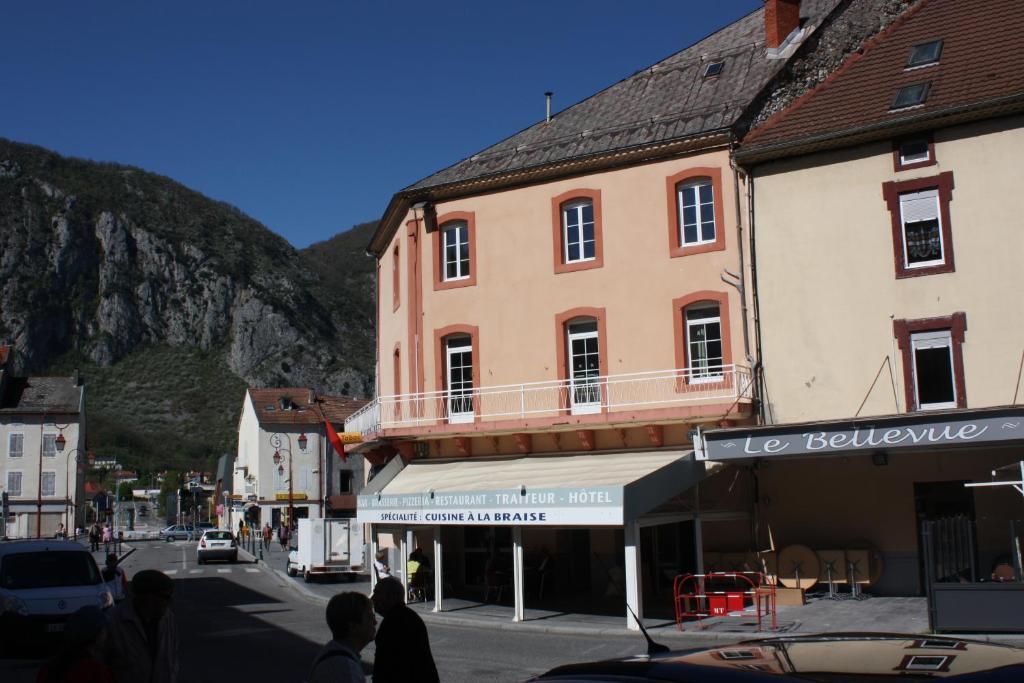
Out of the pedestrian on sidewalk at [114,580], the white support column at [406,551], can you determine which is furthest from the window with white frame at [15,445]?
the pedestrian on sidewalk at [114,580]

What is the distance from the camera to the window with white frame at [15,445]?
76875mm

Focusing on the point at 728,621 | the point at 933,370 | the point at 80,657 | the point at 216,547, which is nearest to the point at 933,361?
the point at 933,370

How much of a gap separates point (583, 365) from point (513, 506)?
509 cm

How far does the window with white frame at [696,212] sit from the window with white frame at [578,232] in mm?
2199

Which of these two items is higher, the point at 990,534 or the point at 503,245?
the point at 503,245

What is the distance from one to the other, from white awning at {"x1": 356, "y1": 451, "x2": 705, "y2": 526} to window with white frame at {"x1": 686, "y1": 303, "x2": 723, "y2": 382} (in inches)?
80.0

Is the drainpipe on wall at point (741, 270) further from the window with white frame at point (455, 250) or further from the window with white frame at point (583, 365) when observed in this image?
the window with white frame at point (455, 250)

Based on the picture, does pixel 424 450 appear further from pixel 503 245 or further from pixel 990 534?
pixel 990 534

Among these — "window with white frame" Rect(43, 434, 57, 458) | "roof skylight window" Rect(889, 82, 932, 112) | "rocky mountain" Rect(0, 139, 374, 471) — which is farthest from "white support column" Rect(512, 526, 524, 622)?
"rocky mountain" Rect(0, 139, 374, 471)

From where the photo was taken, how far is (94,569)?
56.4 ft

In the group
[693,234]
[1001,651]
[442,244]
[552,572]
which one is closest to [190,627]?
[552,572]

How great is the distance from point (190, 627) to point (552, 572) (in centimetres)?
875

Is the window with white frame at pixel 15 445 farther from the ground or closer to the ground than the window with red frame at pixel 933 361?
farther from the ground

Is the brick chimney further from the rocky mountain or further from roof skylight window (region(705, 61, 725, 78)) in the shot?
the rocky mountain
